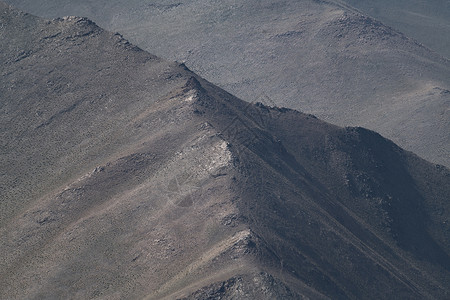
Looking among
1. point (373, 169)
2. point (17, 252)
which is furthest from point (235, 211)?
point (373, 169)

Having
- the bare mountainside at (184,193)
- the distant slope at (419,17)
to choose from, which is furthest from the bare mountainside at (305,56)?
the bare mountainside at (184,193)

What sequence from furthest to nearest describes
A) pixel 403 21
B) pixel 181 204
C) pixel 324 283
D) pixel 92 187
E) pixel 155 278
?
1. pixel 403 21
2. pixel 92 187
3. pixel 181 204
4. pixel 324 283
5. pixel 155 278

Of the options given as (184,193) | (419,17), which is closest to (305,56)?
(419,17)

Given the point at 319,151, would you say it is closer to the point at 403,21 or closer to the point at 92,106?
the point at 92,106

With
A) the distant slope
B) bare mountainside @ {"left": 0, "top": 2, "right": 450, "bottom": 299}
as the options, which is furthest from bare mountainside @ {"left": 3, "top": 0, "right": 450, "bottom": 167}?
bare mountainside @ {"left": 0, "top": 2, "right": 450, "bottom": 299}

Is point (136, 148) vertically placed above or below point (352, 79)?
above

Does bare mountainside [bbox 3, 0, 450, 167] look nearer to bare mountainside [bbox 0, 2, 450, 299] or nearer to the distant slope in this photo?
the distant slope

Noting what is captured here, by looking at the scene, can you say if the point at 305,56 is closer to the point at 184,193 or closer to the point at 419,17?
the point at 419,17

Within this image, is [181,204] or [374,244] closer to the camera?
[181,204]
